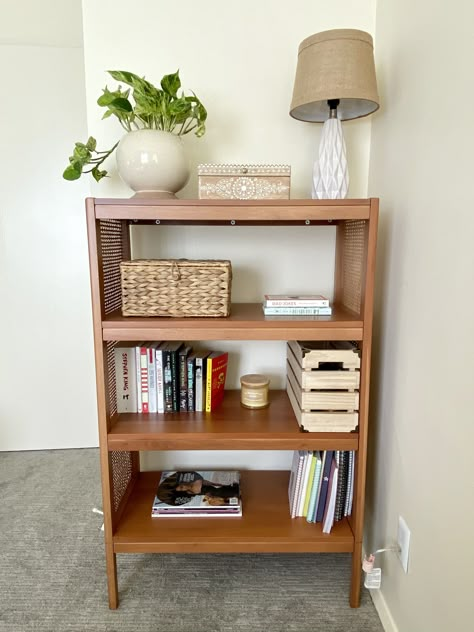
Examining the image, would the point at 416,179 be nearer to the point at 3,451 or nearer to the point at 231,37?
the point at 231,37

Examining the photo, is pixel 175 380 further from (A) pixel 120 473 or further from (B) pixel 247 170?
(B) pixel 247 170

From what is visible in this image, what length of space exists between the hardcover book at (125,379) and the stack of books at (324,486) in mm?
573

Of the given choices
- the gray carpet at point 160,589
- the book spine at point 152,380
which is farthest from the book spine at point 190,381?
the gray carpet at point 160,589

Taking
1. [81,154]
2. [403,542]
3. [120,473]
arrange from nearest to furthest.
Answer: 1. [403,542]
2. [81,154]
3. [120,473]

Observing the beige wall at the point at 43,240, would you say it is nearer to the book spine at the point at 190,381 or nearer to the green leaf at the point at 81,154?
the green leaf at the point at 81,154

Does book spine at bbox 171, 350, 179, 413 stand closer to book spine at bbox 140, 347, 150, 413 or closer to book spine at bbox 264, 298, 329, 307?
book spine at bbox 140, 347, 150, 413

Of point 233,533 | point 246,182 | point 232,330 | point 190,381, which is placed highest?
point 246,182

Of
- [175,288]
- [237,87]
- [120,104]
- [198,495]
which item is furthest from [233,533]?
[237,87]

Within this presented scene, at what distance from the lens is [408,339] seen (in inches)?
43.2

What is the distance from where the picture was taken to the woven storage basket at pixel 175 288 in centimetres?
114

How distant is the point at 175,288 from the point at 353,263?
0.55 metres

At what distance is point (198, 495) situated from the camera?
143 centimetres

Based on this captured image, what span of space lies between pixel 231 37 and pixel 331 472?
1431mm

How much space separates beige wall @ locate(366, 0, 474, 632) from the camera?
83cm
